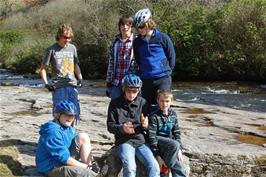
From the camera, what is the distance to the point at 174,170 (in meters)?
5.83

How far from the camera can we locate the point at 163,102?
19.1ft

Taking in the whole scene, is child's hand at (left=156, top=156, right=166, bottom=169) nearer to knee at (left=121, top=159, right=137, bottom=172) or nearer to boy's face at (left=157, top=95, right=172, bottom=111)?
Result: knee at (left=121, top=159, right=137, bottom=172)

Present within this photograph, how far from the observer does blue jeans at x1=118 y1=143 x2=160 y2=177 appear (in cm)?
558

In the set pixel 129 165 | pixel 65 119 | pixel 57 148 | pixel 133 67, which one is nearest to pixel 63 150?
pixel 57 148

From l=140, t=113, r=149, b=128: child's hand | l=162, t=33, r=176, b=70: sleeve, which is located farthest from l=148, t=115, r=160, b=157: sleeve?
l=162, t=33, r=176, b=70: sleeve

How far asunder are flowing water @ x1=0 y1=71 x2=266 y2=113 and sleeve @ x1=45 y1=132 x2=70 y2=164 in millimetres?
8787

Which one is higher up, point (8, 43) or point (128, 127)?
point (8, 43)

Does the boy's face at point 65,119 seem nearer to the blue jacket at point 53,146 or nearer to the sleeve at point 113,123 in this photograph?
the blue jacket at point 53,146

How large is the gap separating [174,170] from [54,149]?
4.75ft

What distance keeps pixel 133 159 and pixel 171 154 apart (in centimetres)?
46

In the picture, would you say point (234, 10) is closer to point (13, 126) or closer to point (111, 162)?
point (13, 126)

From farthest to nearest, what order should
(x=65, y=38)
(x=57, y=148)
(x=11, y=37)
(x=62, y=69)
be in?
(x=11, y=37) → (x=62, y=69) → (x=65, y=38) → (x=57, y=148)

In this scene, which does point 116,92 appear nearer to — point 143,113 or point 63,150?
point 143,113

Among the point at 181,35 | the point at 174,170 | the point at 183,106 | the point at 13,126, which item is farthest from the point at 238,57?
the point at 174,170
